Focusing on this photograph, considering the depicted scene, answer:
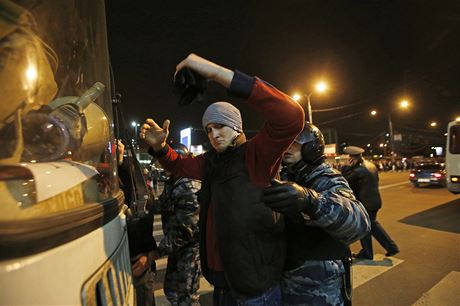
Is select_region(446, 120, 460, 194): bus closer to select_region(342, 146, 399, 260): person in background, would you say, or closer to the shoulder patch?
select_region(342, 146, 399, 260): person in background

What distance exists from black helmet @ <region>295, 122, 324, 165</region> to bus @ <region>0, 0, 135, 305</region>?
129 cm

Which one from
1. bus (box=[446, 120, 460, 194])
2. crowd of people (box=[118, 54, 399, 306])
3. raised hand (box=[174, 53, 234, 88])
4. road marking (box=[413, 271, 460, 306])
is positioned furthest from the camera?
bus (box=[446, 120, 460, 194])

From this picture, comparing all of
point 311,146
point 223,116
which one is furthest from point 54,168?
point 311,146

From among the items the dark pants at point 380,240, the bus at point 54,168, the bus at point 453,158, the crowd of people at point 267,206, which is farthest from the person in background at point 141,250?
the bus at point 453,158

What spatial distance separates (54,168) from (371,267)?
525 centimetres

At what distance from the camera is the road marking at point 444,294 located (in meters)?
3.79

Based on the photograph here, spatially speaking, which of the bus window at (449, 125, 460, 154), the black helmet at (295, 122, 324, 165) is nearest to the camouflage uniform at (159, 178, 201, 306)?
the black helmet at (295, 122, 324, 165)

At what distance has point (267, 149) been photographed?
1700 millimetres

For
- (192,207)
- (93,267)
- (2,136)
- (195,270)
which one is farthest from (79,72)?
(195,270)

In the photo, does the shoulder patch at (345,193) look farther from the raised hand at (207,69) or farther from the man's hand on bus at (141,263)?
the man's hand on bus at (141,263)

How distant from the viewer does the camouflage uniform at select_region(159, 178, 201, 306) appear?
288 cm

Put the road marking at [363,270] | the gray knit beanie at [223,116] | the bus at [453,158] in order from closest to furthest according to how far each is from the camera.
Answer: the gray knit beanie at [223,116], the road marking at [363,270], the bus at [453,158]

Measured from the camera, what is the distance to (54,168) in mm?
977

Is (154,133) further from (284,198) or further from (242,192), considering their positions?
(284,198)
